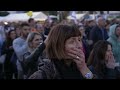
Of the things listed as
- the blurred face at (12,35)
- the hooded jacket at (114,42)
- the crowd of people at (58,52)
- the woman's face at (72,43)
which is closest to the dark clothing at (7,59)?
the crowd of people at (58,52)

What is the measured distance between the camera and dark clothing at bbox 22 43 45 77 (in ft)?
9.70

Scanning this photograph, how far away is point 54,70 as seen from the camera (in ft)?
6.79

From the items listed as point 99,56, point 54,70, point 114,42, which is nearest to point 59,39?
point 54,70

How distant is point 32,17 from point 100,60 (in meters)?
1.68

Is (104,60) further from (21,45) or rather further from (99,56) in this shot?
(21,45)

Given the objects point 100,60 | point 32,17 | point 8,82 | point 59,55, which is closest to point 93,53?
point 100,60

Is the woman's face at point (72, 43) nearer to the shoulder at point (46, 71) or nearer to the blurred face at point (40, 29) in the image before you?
the shoulder at point (46, 71)

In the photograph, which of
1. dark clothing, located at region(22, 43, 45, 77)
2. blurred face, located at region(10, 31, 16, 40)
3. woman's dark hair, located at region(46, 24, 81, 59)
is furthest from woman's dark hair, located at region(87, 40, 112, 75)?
blurred face, located at region(10, 31, 16, 40)

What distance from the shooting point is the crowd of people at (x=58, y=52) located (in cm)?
211

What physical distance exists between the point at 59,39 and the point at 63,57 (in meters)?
0.14

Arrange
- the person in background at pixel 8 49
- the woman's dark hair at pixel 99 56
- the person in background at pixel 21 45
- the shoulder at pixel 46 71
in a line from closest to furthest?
the shoulder at pixel 46 71 → the woman's dark hair at pixel 99 56 → the person in background at pixel 21 45 → the person in background at pixel 8 49

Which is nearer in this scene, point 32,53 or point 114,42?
point 32,53

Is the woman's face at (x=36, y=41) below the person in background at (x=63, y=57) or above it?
below
